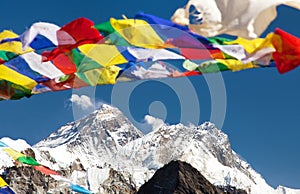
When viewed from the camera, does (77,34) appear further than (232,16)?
Yes

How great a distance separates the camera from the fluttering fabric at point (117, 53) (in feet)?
22.2

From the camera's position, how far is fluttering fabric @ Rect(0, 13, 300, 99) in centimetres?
676

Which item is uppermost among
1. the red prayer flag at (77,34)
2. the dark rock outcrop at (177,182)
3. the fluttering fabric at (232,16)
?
the dark rock outcrop at (177,182)

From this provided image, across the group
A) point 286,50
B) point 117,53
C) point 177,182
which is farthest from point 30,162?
point 177,182

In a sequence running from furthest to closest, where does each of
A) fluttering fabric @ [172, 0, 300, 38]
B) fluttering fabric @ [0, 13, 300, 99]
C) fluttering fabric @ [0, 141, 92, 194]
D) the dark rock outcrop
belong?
the dark rock outcrop, fluttering fabric @ [0, 141, 92, 194], fluttering fabric @ [0, 13, 300, 99], fluttering fabric @ [172, 0, 300, 38]

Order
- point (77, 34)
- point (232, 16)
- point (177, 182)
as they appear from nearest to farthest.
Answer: point (232, 16) → point (77, 34) → point (177, 182)

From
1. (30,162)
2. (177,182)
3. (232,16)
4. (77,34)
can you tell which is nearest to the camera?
(232,16)

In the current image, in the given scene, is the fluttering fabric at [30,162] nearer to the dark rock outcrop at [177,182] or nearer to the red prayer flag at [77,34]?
the red prayer flag at [77,34]

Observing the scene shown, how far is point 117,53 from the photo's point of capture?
315 inches

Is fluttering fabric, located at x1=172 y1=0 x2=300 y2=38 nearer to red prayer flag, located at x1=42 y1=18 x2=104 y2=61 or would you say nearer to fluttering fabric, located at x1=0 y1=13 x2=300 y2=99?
fluttering fabric, located at x1=0 y1=13 x2=300 y2=99

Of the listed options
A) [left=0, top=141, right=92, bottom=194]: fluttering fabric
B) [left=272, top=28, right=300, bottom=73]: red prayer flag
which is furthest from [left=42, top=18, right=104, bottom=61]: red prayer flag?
[left=0, top=141, right=92, bottom=194]: fluttering fabric

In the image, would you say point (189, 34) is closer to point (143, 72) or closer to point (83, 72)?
point (143, 72)

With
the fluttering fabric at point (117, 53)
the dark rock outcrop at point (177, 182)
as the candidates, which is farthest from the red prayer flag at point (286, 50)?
the dark rock outcrop at point (177, 182)

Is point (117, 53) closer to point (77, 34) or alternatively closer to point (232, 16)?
point (77, 34)
